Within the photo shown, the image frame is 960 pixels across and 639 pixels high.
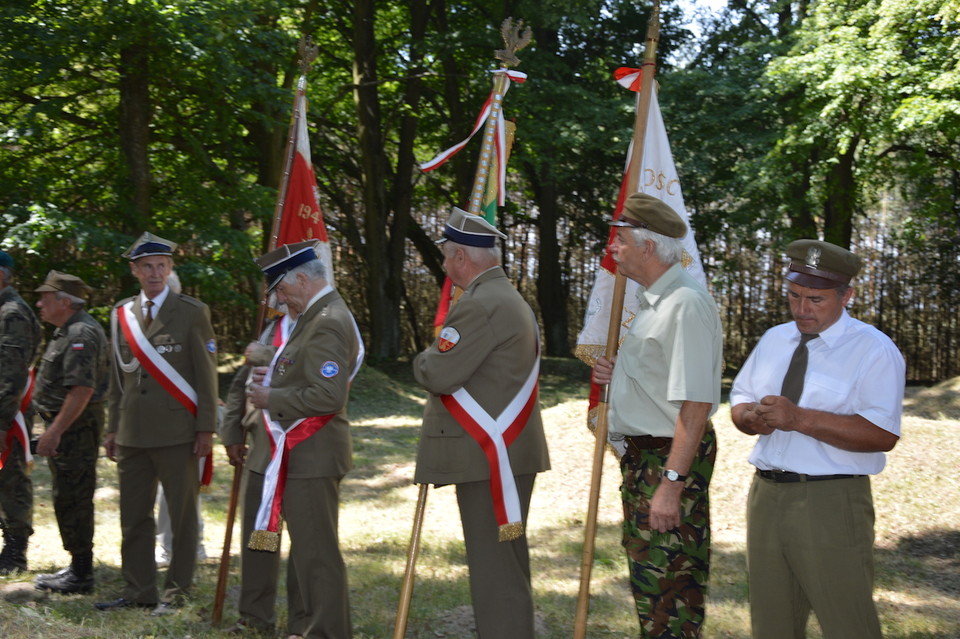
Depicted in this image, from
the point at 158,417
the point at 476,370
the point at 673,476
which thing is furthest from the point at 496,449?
the point at 158,417

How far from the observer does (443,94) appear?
65.8 ft

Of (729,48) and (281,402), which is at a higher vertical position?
(729,48)

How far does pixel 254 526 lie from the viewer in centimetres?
475

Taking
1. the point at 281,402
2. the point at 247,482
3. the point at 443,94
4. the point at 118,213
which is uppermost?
the point at 443,94

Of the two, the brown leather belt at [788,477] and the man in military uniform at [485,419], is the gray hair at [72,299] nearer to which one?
the man in military uniform at [485,419]

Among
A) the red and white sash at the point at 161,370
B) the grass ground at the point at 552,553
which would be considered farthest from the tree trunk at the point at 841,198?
the red and white sash at the point at 161,370

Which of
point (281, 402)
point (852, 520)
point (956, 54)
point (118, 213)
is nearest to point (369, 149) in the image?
point (118, 213)

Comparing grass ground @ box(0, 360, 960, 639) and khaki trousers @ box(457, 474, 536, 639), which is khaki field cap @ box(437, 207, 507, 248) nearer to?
khaki trousers @ box(457, 474, 536, 639)

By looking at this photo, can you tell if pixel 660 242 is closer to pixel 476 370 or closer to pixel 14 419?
pixel 476 370

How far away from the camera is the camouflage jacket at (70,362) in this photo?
5543mm

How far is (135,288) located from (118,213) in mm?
989

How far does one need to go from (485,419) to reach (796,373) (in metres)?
1.25

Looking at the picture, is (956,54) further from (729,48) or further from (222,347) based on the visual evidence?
(222,347)

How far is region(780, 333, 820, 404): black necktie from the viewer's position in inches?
136
